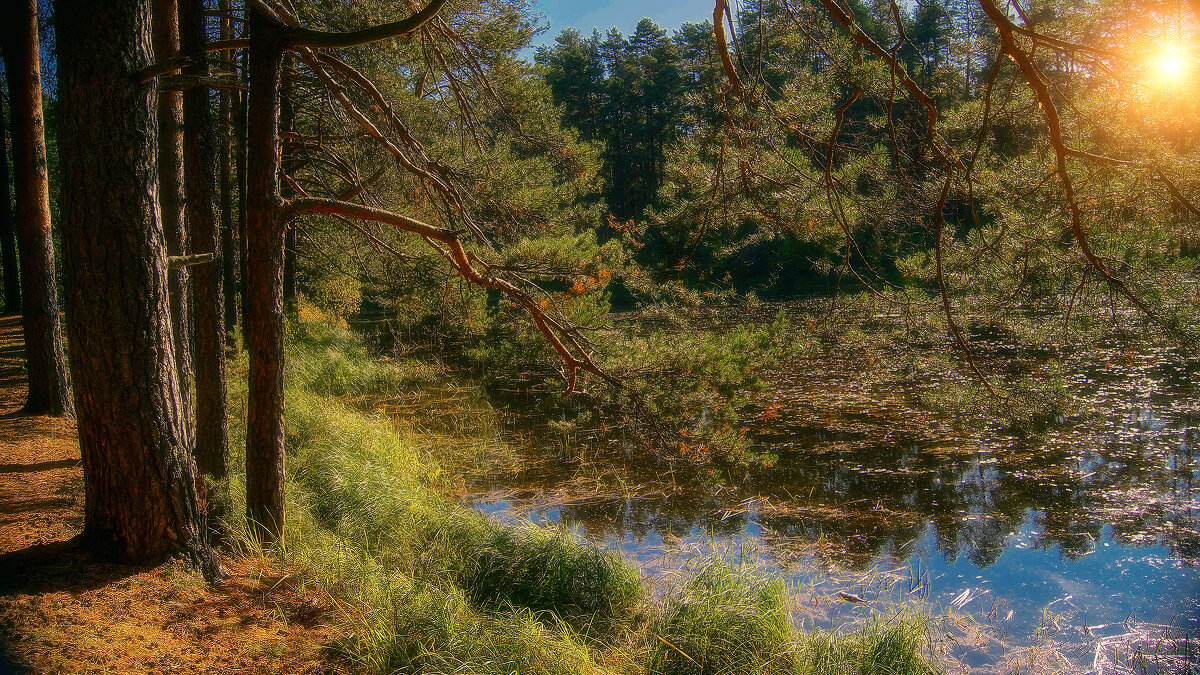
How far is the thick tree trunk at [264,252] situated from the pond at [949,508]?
9.64 feet

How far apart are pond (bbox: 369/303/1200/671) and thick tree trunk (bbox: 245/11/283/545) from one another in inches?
116

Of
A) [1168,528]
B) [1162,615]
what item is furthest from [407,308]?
[1168,528]

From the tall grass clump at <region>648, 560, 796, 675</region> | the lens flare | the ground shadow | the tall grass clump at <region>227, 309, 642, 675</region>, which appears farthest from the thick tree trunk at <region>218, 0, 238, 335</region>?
the lens flare

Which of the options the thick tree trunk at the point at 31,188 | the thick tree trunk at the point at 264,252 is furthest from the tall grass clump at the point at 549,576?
the thick tree trunk at the point at 31,188

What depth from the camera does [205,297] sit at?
444 centimetres

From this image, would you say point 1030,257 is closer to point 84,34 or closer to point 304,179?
point 84,34

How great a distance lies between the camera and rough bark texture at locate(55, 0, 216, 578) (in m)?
2.80

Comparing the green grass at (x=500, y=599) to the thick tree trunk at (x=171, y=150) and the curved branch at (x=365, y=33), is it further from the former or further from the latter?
the curved branch at (x=365, y=33)

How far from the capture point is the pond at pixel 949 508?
4441 mm

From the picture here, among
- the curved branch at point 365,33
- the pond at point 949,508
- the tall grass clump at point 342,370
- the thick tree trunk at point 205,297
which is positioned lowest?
the pond at point 949,508

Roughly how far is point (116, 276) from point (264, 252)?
31.5 inches

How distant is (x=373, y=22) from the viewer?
5.06 m

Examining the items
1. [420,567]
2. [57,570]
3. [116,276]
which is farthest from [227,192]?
[57,570]

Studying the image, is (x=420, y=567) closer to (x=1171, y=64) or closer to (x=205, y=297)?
(x=205, y=297)
